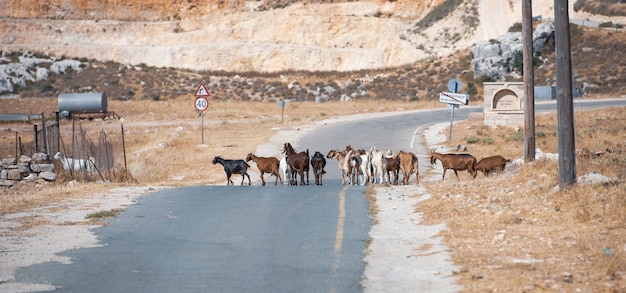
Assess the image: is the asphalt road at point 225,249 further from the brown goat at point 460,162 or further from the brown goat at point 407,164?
the brown goat at point 460,162

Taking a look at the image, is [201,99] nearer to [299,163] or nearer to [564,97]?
[299,163]

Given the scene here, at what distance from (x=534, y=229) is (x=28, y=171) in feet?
56.1

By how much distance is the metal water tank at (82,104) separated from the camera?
62344 mm

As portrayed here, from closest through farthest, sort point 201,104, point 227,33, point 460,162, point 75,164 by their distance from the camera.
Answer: point 460,162 → point 75,164 → point 201,104 → point 227,33

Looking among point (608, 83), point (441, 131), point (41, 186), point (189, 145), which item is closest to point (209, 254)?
point (41, 186)

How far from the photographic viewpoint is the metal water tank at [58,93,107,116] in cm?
6234

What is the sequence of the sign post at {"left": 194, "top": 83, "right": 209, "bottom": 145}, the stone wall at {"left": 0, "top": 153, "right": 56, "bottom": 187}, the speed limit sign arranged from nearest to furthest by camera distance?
the stone wall at {"left": 0, "top": 153, "right": 56, "bottom": 187} → the sign post at {"left": 194, "top": 83, "right": 209, "bottom": 145} → the speed limit sign

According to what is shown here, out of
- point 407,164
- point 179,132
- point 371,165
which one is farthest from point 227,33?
point 407,164

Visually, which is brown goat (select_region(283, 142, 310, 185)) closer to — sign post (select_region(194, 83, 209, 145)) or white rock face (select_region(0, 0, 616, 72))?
sign post (select_region(194, 83, 209, 145))

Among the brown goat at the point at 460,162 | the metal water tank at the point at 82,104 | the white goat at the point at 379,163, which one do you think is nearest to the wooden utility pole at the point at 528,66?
the brown goat at the point at 460,162

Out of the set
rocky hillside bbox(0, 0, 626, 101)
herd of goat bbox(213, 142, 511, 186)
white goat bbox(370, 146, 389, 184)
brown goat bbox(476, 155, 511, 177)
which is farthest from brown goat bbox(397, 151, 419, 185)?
rocky hillside bbox(0, 0, 626, 101)

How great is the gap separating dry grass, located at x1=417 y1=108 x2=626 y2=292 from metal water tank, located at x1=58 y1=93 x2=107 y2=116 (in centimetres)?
4483

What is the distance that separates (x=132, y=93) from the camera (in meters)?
83.1

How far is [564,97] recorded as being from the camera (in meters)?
15.6
